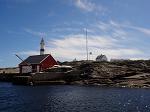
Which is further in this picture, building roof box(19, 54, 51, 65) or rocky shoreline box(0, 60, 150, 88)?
building roof box(19, 54, 51, 65)

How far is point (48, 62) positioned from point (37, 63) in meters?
4.06

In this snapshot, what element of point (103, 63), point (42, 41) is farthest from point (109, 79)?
point (42, 41)

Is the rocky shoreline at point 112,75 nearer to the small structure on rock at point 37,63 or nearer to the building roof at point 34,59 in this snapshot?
the small structure on rock at point 37,63

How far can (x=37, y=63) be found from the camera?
108250 millimetres

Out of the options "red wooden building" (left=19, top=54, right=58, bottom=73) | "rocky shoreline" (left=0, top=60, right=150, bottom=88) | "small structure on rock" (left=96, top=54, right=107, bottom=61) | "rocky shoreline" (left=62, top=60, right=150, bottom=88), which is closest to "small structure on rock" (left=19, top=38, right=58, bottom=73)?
"red wooden building" (left=19, top=54, right=58, bottom=73)

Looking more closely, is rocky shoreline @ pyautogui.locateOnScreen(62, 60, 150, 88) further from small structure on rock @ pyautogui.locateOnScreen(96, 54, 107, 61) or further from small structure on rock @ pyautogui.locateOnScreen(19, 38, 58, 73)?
small structure on rock @ pyautogui.locateOnScreen(96, 54, 107, 61)

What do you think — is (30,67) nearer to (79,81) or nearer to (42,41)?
(42,41)

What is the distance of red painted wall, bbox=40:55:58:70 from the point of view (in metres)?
108

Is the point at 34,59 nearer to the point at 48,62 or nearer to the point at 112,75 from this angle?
the point at 48,62

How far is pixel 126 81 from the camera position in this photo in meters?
87.6

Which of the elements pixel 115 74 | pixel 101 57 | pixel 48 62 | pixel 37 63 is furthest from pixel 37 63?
pixel 101 57

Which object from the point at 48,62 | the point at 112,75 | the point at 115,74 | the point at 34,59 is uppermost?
the point at 34,59

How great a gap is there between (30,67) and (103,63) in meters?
26.2

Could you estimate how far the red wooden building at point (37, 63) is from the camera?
10800 cm
